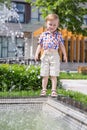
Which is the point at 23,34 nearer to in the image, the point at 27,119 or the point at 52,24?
the point at 52,24

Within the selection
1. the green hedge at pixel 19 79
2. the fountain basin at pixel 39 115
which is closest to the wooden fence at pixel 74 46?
the green hedge at pixel 19 79

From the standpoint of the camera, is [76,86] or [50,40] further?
[76,86]

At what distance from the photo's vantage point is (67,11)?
77.3 ft

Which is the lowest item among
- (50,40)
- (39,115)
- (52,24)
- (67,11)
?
(39,115)

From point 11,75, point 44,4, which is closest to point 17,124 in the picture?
point 11,75

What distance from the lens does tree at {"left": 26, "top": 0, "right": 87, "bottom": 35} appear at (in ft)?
77.8

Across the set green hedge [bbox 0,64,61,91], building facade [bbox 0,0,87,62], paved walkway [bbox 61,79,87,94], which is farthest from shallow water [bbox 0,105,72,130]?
building facade [bbox 0,0,87,62]

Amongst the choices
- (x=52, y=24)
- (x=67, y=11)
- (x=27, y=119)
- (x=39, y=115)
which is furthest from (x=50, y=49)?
(x=67, y=11)

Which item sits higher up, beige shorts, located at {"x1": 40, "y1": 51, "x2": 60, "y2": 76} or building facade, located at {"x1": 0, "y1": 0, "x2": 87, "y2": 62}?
building facade, located at {"x1": 0, "y1": 0, "x2": 87, "y2": 62}

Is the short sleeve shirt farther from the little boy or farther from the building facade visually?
the building facade

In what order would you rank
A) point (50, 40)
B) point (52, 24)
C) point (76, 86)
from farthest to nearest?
1. point (76, 86)
2. point (50, 40)
3. point (52, 24)

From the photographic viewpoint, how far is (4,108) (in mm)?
7359

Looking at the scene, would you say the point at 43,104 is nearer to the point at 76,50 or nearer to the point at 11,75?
the point at 11,75

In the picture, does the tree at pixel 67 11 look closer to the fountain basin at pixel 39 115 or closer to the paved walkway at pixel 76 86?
the paved walkway at pixel 76 86
